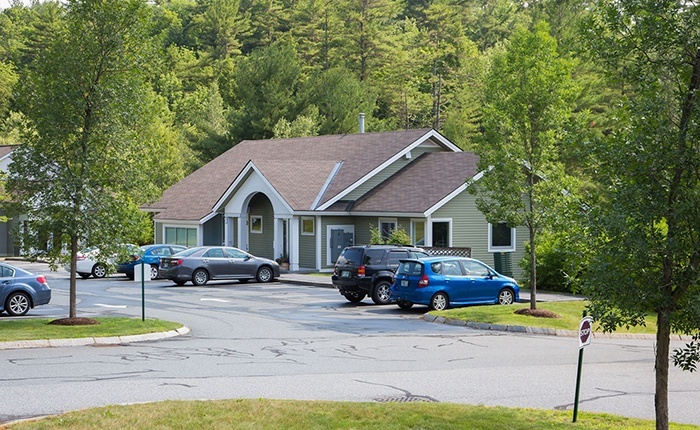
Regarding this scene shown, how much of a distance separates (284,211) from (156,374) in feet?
95.4

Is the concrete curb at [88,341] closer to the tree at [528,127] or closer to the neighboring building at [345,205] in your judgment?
the tree at [528,127]

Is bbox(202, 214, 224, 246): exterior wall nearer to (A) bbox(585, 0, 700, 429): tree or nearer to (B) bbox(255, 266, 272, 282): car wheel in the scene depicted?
(B) bbox(255, 266, 272, 282): car wheel

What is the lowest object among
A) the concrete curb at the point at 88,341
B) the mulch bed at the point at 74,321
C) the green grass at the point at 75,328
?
the concrete curb at the point at 88,341

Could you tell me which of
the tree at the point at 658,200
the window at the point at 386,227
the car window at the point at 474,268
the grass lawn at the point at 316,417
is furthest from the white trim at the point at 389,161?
the tree at the point at 658,200

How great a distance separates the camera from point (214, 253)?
3762 cm

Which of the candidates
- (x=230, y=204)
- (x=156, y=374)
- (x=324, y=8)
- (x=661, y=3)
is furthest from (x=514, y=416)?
(x=324, y=8)

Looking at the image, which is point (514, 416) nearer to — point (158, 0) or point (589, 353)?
point (589, 353)

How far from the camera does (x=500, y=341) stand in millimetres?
21406

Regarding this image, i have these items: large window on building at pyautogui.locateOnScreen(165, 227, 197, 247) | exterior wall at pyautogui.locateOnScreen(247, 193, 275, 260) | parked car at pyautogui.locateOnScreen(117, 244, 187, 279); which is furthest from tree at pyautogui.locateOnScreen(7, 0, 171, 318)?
large window on building at pyautogui.locateOnScreen(165, 227, 197, 247)

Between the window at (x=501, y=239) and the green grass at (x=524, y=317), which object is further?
the window at (x=501, y=239)

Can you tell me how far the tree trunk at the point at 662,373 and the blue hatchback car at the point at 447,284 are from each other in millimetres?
16220

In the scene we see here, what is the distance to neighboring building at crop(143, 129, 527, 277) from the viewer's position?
4184 centimetres

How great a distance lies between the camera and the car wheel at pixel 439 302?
89.1ft

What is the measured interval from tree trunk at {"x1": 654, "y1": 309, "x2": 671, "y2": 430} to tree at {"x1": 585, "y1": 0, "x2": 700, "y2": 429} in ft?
0.04
